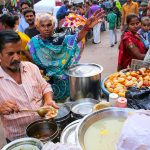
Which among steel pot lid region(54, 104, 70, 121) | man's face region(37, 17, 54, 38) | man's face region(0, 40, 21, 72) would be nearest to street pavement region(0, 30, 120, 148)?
man's face region(37, 17, 54, 38)

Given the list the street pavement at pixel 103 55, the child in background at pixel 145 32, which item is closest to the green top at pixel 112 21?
the street pavement at pixel 103 55

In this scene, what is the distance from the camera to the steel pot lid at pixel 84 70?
258 centimetres

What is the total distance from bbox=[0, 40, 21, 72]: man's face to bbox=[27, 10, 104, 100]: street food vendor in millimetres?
934

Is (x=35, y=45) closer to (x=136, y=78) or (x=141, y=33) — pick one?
(x=136, y=78)

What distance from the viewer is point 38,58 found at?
2.92 metres

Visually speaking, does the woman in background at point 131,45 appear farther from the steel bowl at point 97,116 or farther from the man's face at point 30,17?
the steel bowl at point 97,116

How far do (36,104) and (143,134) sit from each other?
4.16 feet

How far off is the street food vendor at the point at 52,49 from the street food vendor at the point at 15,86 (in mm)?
831

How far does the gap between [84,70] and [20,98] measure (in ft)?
3.19

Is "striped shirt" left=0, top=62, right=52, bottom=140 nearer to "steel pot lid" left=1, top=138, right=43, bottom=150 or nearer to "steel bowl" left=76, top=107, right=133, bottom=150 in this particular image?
"steel pot lid" left=1, top=138, right=43, bottom=150

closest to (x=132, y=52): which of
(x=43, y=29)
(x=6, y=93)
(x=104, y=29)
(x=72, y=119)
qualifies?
(x=43, y=29)

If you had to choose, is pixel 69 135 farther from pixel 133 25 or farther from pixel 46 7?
pixel 46 7

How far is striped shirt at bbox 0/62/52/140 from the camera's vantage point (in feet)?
6.36

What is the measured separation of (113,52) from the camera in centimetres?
763
